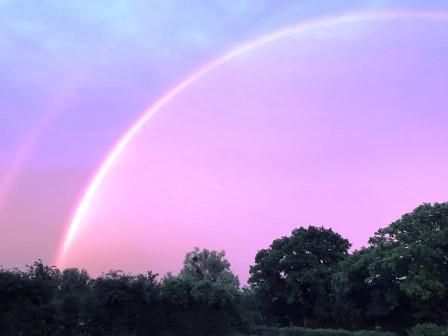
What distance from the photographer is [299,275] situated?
49625 millimetres

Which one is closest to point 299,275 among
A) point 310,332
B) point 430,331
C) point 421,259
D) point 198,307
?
point 310,332

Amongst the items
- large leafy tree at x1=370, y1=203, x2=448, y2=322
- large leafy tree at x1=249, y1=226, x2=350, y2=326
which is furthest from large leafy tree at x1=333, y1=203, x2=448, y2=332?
large leafy tree at x1=249, y1=226, x2=350, y2=326

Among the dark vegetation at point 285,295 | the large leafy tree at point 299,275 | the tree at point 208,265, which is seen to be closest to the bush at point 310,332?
the dark vegetation at point 285,295

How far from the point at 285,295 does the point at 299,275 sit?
2453mm

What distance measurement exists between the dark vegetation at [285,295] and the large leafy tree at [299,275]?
10cm

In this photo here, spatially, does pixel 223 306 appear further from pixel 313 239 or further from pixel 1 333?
pixel 313 239

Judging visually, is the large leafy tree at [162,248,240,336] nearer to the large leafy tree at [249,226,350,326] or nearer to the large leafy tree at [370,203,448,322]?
the large leafy tree at [370,203,448,322]

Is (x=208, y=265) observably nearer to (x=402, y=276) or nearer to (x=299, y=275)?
(x=299, y=275)

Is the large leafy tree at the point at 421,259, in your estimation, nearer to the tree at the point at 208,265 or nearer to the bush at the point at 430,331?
the bush at the point at 430,331

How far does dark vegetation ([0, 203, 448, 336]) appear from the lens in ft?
82.8

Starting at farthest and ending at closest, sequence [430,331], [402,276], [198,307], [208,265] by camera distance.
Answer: [208,265] → [402,276] → [198,307] → [430,331]

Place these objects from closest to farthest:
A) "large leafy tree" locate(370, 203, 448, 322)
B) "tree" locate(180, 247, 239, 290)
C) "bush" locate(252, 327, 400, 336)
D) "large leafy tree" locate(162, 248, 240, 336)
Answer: "large leafy tree" locate(162, 248, 240, 336) → "bush" locate(252, 327, 400, 336) → "large leafy tree" locate(370, 203, 448, 322) → "tree" locate(180, 247, 239, 290)

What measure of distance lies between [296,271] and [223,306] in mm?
19148

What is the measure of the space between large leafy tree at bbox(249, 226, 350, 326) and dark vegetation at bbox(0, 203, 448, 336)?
10cm
